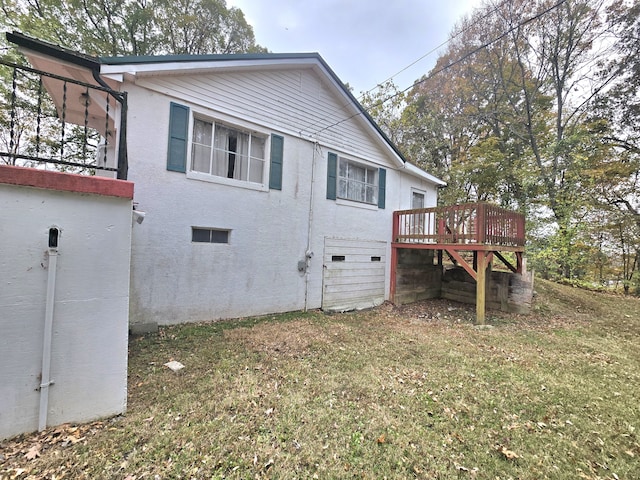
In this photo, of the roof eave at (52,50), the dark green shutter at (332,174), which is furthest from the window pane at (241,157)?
the roof eave at (52,50)

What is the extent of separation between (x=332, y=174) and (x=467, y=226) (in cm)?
363

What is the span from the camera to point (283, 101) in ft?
20.5

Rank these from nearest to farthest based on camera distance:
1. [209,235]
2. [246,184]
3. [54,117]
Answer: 1. [209,235]
2. [246,184]
3. [54,117]

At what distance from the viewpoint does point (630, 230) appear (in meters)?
10.3

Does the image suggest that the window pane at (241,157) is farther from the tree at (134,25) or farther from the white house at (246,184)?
the tree at (134,25)

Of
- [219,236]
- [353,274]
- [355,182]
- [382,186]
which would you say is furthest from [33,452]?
[382,186]

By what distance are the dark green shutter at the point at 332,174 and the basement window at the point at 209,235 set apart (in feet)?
9.41

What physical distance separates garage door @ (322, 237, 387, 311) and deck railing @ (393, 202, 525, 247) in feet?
3.70

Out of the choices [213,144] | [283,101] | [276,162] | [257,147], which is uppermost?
[283,101]

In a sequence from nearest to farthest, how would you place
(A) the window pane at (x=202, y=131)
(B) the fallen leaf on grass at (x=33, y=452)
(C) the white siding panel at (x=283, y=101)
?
(B) the fallen leaf on grass at (x=33, y=452), (C) the white siding panel at (x=283, y=101), (A) the window pane at (x=202, y=131)

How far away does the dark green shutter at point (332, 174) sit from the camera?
696 cm

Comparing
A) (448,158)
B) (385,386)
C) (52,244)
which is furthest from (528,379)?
(448,158)

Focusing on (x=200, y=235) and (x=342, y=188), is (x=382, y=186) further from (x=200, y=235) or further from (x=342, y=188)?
(x=200, y=235)

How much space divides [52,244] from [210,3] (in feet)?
47.4
